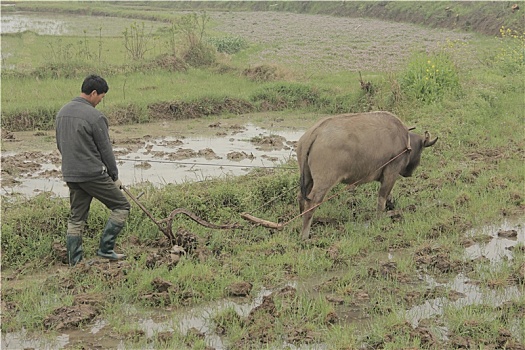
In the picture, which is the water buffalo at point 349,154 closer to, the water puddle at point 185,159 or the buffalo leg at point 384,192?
the buffalo leg at point 384,192

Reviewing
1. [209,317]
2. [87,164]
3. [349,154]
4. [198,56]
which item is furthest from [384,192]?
[198,56]

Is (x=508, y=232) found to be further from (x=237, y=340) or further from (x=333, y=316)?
(x=237, y=340)

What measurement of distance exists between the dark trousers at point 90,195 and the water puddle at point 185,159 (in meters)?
1.82

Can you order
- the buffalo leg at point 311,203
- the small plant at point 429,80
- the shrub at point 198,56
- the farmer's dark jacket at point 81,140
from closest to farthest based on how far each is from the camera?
the farmer's dark jacket at point 81,140 → the buffalo leg at point 311,203 → the small plant at point 429,80 → the shrub at point 198,56

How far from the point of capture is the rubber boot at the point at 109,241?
555cm

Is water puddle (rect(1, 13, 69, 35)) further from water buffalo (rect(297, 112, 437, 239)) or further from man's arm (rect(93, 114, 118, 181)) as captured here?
water buffalo (rect(297, 112, 437, 239))

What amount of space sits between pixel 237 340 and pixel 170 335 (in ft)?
1.57

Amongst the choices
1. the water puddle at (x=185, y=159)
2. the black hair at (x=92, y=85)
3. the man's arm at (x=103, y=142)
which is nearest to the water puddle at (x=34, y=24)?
the water puddle at (x=185, y=159)

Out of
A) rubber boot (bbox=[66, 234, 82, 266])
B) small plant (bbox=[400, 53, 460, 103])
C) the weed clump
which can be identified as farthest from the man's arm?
the weed clump

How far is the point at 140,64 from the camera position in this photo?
598 inches

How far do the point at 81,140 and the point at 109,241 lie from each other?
97 centimetres

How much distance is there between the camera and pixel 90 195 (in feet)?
18.2

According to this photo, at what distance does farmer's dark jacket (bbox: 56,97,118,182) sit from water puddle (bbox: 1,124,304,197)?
2041 millimetres

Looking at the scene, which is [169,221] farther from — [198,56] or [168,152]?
[198,56]
